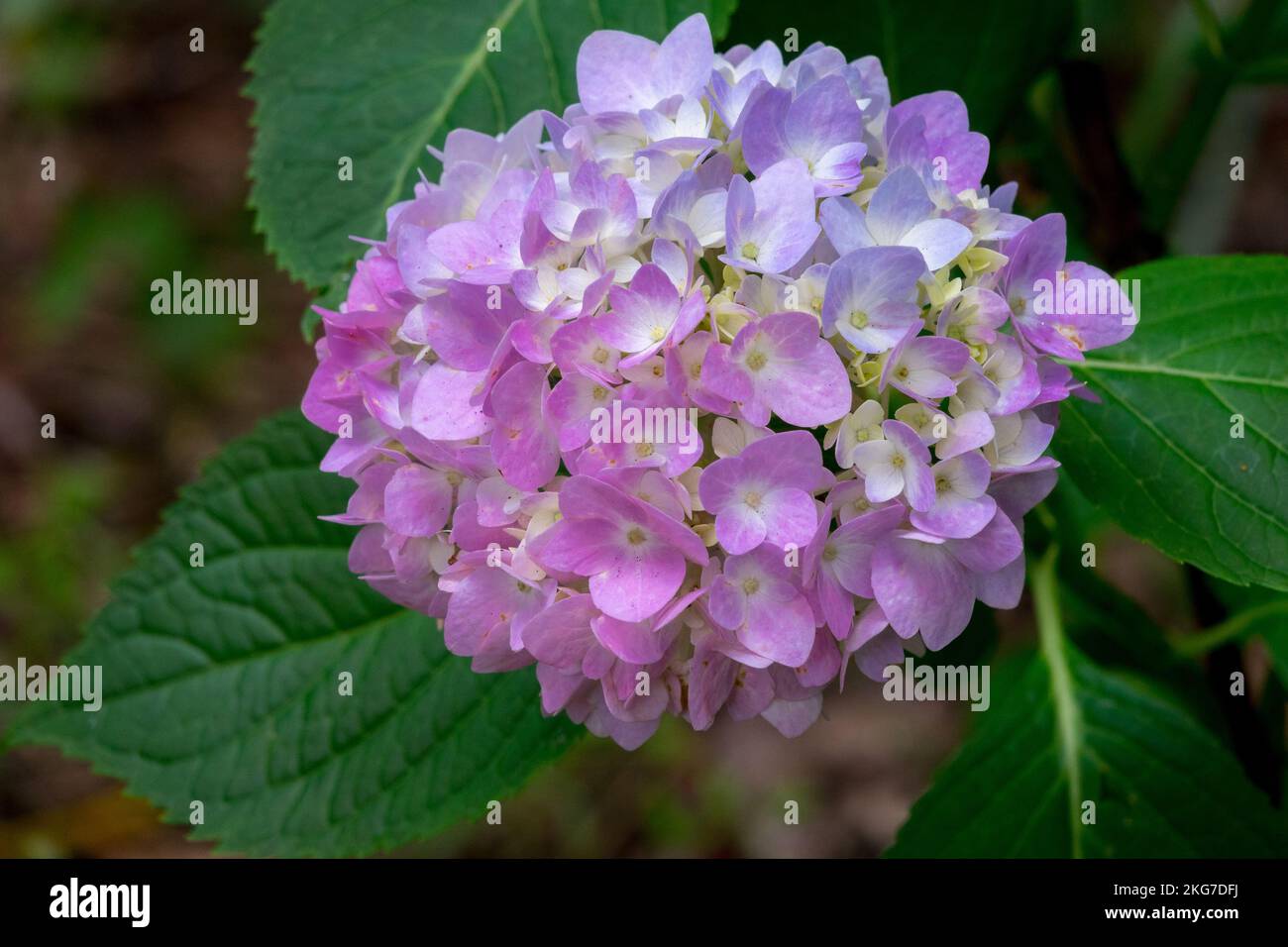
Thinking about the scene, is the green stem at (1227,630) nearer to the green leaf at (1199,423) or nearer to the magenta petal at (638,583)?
the green leaf at (1199,423)

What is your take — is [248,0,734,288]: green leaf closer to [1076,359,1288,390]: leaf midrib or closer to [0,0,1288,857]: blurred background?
[1076,359,1288,390]: leaf midrib

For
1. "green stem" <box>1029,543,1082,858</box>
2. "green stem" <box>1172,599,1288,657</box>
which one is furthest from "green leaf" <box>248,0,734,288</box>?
"green stem" <box>1172,599,1288,657</box>

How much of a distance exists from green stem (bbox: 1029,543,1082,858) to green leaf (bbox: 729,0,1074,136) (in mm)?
525

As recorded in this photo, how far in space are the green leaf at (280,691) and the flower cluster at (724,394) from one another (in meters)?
0.42

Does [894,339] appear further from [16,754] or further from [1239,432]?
[16,754]

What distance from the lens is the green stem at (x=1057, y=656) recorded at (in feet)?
4.44

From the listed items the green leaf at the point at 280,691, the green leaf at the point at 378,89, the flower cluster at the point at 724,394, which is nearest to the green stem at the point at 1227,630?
the flower cluster at the point at 724,394

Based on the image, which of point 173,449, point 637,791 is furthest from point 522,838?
point 173,449

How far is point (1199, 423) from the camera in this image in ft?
3.50

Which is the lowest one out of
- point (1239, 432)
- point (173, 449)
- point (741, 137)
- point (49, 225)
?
point (1239, 432)

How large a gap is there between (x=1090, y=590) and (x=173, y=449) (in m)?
2.29

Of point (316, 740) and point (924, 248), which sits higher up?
point (924, 248)

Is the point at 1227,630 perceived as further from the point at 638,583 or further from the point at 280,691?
the point at 280,691

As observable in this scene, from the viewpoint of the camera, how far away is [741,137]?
2.82 feet
